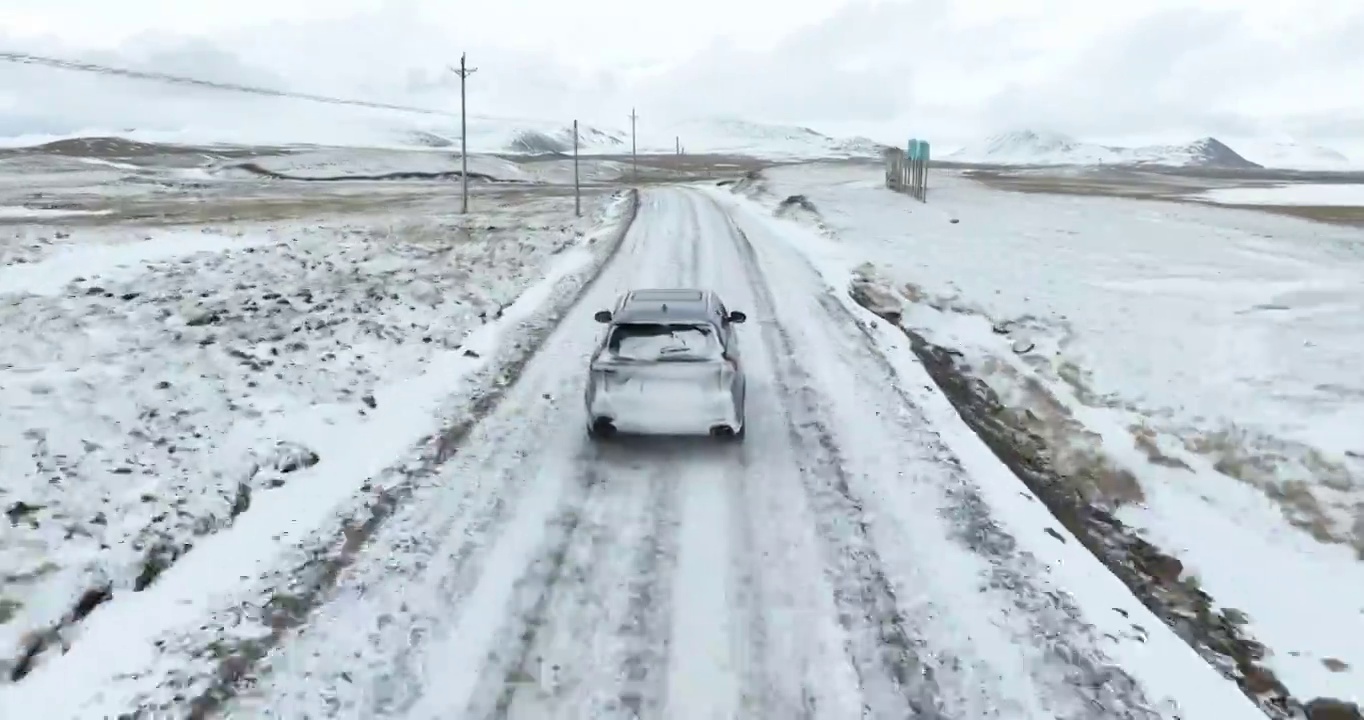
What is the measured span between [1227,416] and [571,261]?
58.0 ft

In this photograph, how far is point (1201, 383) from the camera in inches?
577

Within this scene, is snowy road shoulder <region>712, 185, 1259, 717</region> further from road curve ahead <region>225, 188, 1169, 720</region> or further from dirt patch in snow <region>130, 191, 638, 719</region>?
dirt patch in snow <region>130, 191, 638, 719</region>

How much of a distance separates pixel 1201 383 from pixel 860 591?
1084cm

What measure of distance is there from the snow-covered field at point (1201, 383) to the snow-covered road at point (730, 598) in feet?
4.86

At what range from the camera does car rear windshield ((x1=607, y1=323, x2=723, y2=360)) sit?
951 centimetres

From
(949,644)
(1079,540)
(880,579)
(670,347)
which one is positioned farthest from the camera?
(670,347)

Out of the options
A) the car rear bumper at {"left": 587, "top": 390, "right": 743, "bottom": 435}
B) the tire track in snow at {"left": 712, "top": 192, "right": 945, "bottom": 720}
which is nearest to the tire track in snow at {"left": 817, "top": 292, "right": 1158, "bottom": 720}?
the tire track in snow at {"left": 712, "top": 192, "right": 945, "bottom": 720}

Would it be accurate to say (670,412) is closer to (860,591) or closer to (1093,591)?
(860,591)

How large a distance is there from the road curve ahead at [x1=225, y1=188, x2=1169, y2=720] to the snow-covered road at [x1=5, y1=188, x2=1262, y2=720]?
0.07ft

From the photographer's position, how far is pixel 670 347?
9578 mm

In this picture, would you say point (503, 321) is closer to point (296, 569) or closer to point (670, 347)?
point (670, 347)

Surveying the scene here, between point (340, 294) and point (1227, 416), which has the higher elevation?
point (340, 294)

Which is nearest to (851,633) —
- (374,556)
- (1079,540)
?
(1079,540)

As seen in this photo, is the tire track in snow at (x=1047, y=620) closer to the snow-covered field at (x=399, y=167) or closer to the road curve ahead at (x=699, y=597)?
the road curve ahead at (x=699, y=597)
